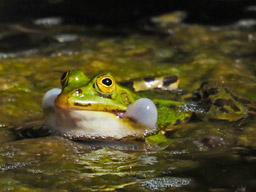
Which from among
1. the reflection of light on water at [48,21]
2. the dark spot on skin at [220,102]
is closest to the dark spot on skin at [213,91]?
the dark spot on skin at [220,102]

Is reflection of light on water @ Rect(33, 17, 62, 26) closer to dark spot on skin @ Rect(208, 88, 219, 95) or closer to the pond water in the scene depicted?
the pond water

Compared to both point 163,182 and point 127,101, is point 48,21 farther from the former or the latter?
point 163,182

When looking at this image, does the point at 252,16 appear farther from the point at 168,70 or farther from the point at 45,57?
the point at 45,57

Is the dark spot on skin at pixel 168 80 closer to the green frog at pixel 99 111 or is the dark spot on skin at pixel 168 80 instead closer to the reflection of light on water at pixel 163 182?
the green frog at pixel 99 111

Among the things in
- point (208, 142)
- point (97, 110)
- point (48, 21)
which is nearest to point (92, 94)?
point (97, 110)

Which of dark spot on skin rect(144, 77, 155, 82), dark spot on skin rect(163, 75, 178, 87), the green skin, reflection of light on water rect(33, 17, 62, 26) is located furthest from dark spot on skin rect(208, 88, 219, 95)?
reflection of light on water rect(33, 17, 62, 26)

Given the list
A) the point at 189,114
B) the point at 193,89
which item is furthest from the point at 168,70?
the point at 189,114
